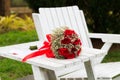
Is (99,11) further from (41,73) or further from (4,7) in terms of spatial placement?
(4,7)

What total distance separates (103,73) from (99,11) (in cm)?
297

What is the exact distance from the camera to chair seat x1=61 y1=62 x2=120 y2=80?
3.19 m

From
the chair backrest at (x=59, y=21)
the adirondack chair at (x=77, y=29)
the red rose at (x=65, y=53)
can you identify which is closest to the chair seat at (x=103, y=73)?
the adirondack chair at (x=77, y=29)

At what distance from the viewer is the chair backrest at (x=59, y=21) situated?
342cm

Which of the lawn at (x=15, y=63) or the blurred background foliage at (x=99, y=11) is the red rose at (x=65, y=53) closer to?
the lawn at (x=15, y=63)

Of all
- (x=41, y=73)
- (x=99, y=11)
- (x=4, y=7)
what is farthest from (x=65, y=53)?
(x=4, y=7)

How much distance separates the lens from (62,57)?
2607mm

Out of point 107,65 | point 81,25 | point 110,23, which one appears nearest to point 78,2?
point 110,23

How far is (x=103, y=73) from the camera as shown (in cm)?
329

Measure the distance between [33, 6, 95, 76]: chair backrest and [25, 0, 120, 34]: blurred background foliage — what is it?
6.44ft

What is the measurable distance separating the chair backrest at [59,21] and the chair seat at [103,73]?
0.12 metres

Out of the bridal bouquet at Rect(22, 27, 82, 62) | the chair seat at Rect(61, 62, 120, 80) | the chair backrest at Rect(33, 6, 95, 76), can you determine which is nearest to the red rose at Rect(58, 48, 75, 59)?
the bridal bouquet at Rect(22, 27, 82, 62)

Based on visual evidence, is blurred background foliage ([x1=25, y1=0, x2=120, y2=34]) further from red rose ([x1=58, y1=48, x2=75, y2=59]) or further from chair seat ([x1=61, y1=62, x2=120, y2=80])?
red rose ([x1=58, y1=48, x2=75, y2=59])

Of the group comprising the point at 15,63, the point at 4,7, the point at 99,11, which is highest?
the point at 4,7
